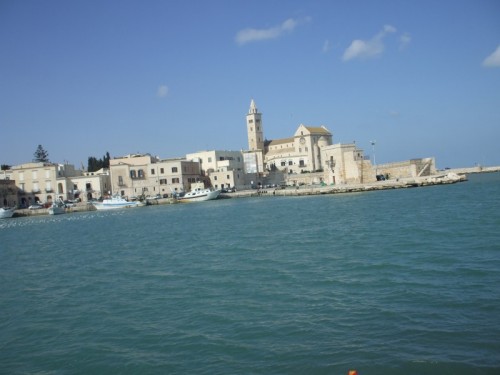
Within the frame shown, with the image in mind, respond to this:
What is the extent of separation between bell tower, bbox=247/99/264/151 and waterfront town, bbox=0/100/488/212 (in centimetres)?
913

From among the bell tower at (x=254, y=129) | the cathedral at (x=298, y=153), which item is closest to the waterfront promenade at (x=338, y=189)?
the cathedral at (x=298, y=153)

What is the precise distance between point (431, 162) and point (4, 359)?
51818mm

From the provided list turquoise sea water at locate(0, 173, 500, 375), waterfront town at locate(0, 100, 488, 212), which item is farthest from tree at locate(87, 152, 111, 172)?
turquoise sea water at locate(0, 173, 500, 375)

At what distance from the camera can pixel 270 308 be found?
9.17m

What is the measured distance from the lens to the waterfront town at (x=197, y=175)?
5372cm

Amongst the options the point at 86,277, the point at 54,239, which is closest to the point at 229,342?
the point at 86,277

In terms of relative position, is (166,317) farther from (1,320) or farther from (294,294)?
(1,320)

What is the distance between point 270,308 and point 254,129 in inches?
3086

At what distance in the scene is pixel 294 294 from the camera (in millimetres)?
9992

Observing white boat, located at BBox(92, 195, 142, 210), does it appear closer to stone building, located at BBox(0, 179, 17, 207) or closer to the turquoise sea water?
stone building, located at BBox(0, 179, 17, 207)

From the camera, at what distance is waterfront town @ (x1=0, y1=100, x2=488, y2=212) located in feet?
176

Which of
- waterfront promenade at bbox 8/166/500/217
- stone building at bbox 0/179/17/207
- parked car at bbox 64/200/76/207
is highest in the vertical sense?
stone building at bbox 0/179/17/207

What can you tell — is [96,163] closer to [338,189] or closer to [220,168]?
[220,168]

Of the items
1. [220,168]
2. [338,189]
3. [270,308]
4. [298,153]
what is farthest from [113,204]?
[270,308]
